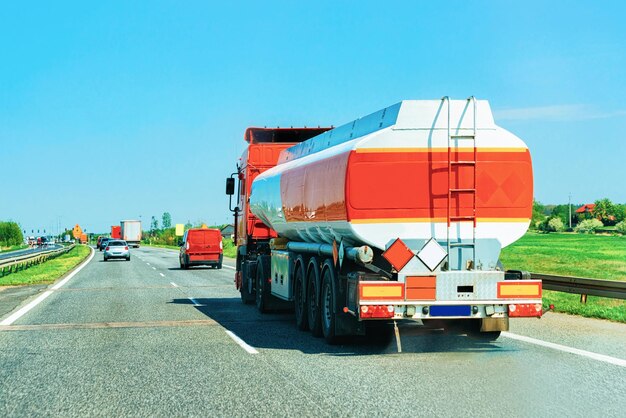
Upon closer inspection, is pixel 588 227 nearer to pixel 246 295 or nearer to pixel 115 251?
pixel 115 251

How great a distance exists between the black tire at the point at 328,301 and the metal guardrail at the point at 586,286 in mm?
3877

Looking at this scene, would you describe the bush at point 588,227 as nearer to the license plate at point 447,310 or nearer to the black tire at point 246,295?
the black tire at point 246,295

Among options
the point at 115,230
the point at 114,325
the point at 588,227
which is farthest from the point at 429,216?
the point at 588,227

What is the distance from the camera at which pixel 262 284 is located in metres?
16.6

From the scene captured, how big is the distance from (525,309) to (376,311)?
1.89 m

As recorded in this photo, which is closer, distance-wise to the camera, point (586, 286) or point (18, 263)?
point (586, 286)

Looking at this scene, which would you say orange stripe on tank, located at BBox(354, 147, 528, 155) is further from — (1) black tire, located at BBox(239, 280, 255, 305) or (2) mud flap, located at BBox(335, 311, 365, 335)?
(1) black tire, located at BBox(239, 280, 255, 305)

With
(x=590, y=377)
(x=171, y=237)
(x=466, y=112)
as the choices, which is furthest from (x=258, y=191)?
(x=171, y=237)

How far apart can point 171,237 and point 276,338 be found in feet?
455

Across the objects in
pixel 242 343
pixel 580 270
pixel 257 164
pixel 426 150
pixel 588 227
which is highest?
pixel 257 164

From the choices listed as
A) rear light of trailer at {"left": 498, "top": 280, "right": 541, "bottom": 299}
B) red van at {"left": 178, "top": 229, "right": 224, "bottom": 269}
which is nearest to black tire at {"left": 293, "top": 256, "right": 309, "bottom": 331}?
rear light of trailer at {"left": 498, "top": 280, "right": 541, "bottom": 299}

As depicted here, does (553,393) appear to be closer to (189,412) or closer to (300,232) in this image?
(189,412)

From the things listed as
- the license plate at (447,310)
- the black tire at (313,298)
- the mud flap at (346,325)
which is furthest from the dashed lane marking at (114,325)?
the license plate at (447,310)

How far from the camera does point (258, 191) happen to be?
54.7 ft
